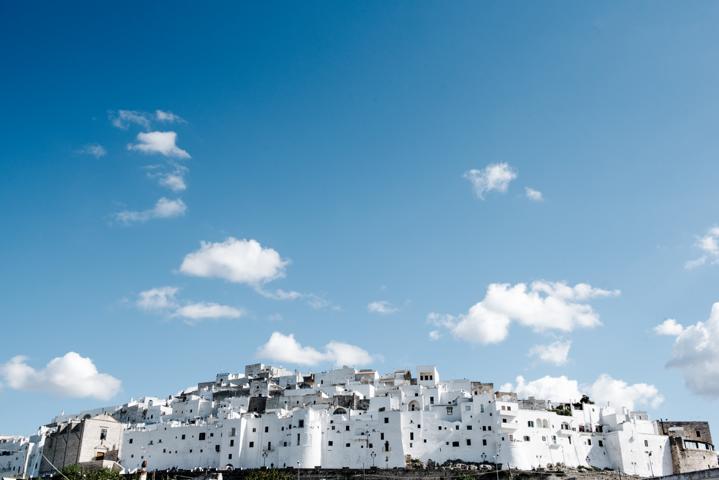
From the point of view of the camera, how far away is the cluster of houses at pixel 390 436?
74312 mm

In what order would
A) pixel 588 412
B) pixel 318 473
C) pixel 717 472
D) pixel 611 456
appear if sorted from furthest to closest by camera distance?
pixel 588 412 < pixel 611 456 < pixel 318 473 < pixel 717 472

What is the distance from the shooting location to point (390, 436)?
74688mm

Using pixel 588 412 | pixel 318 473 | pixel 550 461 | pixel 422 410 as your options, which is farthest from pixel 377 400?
pixel 588 412

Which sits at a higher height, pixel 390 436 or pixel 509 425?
pixel 509 425

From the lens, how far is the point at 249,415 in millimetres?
79562

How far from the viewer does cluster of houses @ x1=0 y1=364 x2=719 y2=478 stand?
2926 inches

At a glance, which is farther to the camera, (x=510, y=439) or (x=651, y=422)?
(x=651, y=422)

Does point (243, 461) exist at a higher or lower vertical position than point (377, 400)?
lower

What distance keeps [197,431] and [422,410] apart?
85.4 ft

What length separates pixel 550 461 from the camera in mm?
74500

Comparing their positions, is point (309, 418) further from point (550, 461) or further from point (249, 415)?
point (550, 461)

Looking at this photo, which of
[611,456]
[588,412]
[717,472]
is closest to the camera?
[717,472]

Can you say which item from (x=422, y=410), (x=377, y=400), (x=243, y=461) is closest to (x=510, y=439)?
(x=422, y=410)

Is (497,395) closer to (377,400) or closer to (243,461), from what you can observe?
(377,400)
